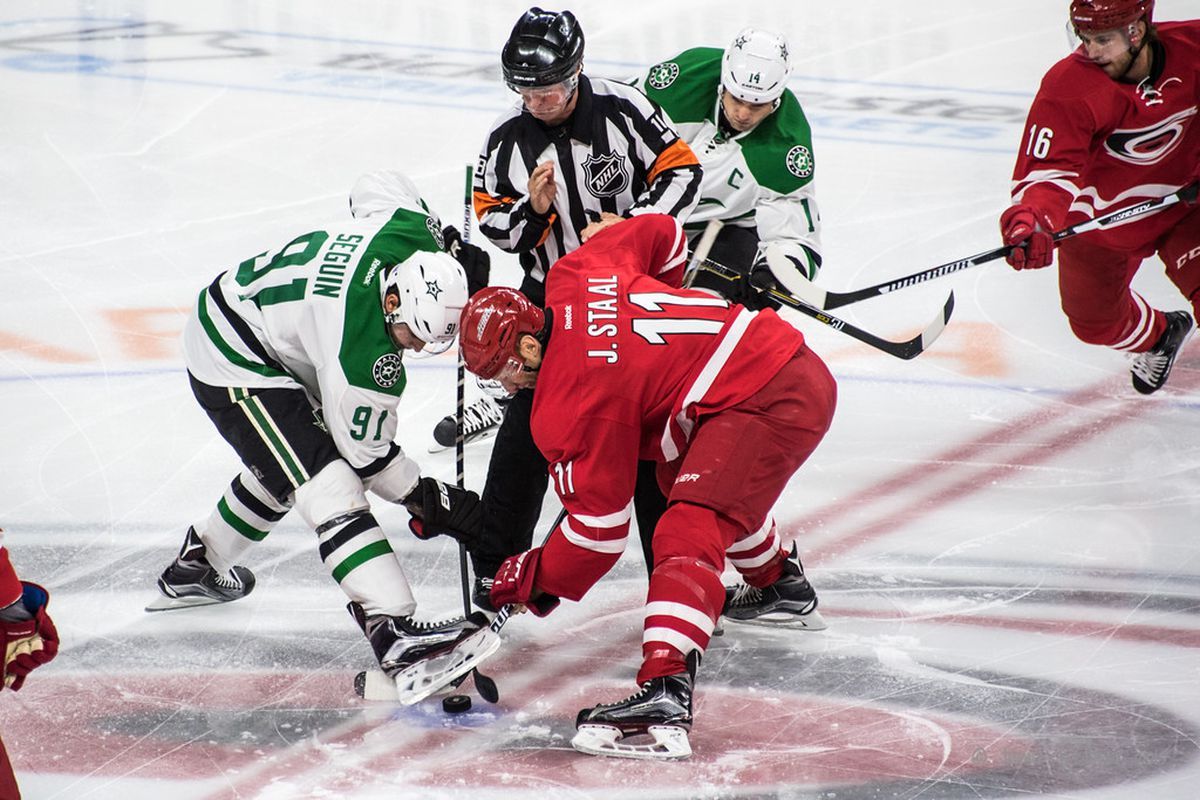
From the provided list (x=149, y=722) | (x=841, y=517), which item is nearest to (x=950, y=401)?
(x=841, y=517)

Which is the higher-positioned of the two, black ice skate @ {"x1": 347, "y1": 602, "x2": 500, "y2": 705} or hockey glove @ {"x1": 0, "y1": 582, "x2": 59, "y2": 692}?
hockey glove @ {"x1": 0, "y1": 582, "x2": 59, "y2": 692}

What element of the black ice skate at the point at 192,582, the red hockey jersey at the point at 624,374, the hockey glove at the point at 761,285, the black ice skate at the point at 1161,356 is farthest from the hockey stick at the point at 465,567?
the black ice skate at the point at 1161,356

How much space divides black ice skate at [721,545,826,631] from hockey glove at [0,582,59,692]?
5.26 ft

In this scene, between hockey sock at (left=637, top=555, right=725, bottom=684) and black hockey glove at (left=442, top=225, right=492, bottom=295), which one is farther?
black hockey glove at (left=442, top=225, right=492, bottom=295)

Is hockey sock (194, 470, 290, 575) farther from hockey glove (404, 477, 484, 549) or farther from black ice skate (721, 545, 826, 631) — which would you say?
black ice skate (721, 545, 826, 631)

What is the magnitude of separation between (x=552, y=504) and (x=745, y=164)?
43.6 inches

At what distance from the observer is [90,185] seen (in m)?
5.45

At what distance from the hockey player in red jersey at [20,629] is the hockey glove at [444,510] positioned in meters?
0.94

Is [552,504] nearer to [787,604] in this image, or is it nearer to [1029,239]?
[787,604]

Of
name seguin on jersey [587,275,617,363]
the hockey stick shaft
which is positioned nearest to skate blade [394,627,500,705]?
the hockey stick shaft

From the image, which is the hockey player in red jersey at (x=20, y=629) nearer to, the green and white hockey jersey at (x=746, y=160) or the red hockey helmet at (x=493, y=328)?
the red hockey helmet at (x=493, y=328)

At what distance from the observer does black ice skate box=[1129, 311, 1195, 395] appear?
4227 millimetres

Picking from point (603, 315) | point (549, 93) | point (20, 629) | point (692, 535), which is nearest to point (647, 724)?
point (692, 535)

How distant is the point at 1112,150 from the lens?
12.4 feet
